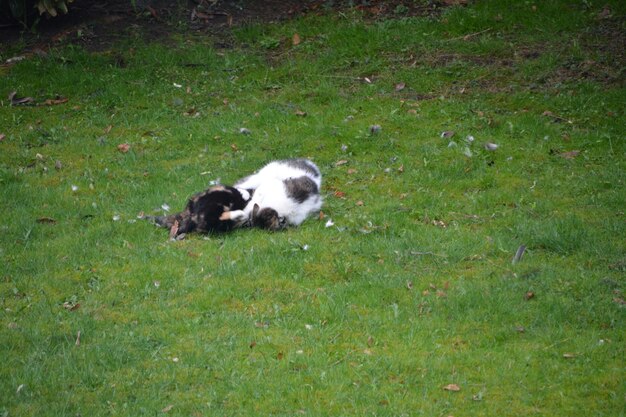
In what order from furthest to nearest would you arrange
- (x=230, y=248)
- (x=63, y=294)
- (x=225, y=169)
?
(x=225, y=169) → (x=230, y=248) → (x=63, y=294)

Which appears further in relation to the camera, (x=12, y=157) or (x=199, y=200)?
(x=12, y=157)

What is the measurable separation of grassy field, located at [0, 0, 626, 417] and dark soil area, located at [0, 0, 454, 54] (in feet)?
1.46

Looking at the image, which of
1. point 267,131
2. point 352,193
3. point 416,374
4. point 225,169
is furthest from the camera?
point 267,131

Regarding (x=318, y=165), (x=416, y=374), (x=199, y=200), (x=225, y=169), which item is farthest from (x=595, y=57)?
(x=416, y=374)

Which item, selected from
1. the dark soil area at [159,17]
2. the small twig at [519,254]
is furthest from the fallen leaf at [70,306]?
the dark soil area at [159,17]

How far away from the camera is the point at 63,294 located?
7.60 meters

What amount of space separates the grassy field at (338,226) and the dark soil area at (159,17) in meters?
0.45

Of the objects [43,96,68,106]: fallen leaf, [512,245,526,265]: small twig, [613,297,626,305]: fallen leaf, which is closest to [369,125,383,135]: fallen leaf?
[512,245,526,265]: small twig

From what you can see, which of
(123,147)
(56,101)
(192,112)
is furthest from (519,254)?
(56,101)

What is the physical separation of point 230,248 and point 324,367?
95.2 inches

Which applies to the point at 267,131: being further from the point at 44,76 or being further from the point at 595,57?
the point at 595,57

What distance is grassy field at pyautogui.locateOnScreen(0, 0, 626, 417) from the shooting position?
6.20 meters

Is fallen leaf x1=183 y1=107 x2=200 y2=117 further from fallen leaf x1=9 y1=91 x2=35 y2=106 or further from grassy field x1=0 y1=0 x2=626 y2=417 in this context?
fallen leaf x1=9 y1=91 x2=35 y2=106

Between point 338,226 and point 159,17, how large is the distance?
7.64 meters
